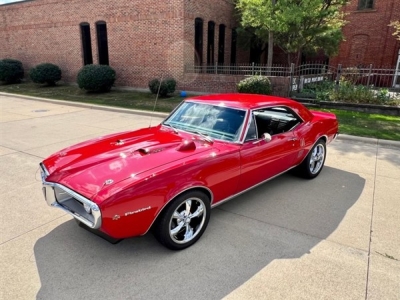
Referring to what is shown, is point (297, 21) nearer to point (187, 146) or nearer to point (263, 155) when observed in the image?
point (263, 155)

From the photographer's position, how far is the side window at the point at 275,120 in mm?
4194

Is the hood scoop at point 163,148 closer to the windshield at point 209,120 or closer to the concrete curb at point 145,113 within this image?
the windshield at point 209,120

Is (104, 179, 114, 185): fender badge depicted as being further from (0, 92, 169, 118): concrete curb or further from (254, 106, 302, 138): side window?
(0, 92, 169, 118): concrete curb

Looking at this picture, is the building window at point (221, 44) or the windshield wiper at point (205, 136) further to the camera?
the building window at point (221, 44)

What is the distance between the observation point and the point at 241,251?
317 cm

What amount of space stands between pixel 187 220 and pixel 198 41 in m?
15.3

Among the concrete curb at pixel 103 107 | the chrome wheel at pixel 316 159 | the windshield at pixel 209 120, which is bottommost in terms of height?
the concrete curb at pixel 103 107

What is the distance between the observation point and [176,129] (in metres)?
4.20

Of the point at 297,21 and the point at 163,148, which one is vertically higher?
the point at 297,21

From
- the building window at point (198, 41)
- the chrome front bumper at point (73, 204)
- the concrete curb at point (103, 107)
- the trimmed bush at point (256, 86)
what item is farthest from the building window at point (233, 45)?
the chrome front bumper at point (73, 204)

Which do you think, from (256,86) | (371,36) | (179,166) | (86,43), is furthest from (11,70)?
(371,36)

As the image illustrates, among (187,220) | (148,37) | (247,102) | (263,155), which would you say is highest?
(148,37)

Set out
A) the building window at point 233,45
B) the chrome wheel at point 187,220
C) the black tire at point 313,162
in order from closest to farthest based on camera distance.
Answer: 1. the chrome wheel at point 187,220
2. the black tire at point 313,162
3. the building window at point 233,45

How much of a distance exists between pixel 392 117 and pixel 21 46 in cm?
2347
